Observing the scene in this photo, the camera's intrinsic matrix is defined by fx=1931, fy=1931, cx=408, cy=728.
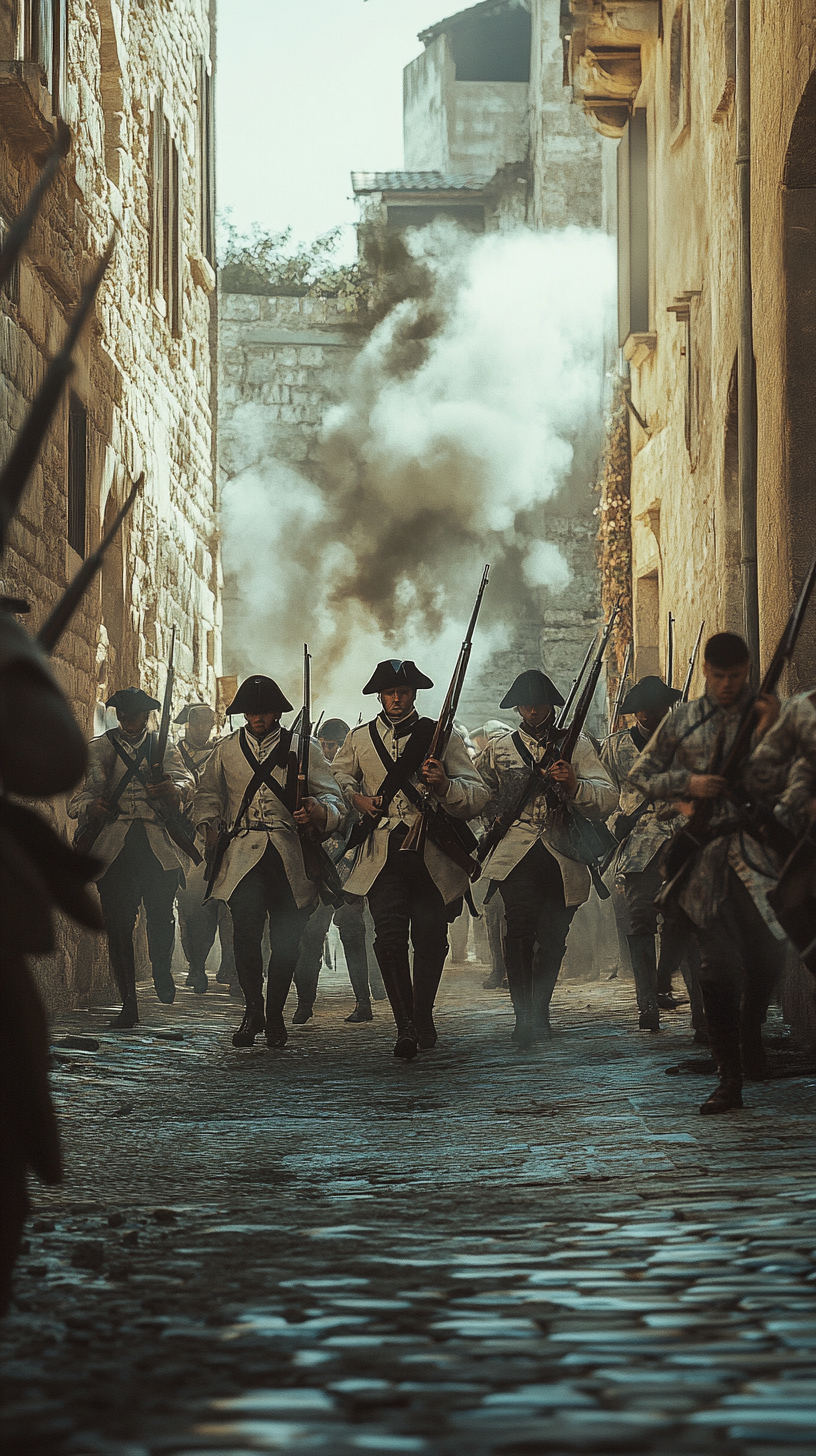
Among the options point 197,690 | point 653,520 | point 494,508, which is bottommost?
point 197,690

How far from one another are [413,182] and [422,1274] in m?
29.5

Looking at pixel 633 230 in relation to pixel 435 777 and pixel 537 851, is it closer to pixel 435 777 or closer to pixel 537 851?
pixel 537 851

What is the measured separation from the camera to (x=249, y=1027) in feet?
31.7

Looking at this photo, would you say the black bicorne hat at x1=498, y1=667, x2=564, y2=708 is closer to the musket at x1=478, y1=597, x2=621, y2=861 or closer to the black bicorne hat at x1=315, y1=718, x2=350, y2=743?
the musket at x1=478, y1=597, x2=621, y2=861

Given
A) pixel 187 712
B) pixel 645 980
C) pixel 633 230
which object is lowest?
pixel 645 980

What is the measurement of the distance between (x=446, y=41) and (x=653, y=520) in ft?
71.1

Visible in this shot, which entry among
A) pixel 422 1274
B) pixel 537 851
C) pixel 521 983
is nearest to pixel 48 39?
pixel 537 851

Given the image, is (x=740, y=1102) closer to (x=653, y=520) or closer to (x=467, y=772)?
(x=467, y=772)

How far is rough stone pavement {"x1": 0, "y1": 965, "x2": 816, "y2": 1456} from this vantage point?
9.62 ft

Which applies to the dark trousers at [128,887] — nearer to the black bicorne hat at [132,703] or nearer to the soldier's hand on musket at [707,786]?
the black bicorne hat at [132,703]

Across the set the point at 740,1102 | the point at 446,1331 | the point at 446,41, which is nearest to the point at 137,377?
the point at 740,1102

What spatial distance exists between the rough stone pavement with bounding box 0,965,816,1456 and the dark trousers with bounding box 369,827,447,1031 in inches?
59.7

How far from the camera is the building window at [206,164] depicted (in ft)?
65.4

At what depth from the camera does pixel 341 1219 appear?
4.80m
